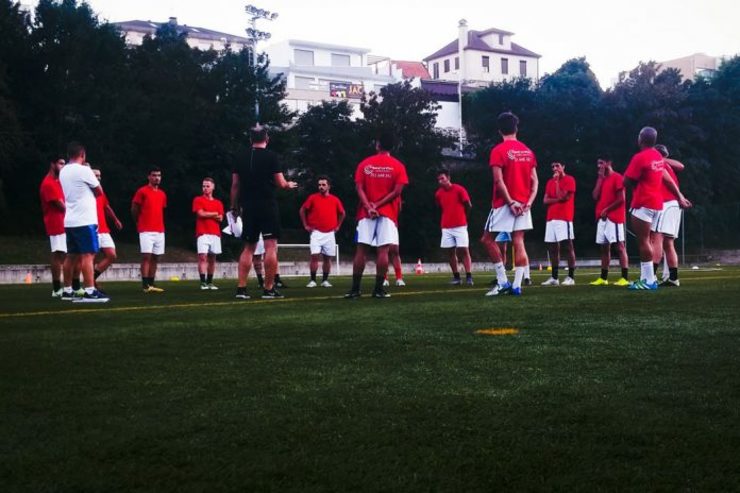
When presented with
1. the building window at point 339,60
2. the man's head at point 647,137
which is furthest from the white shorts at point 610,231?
the building window at point 339,60

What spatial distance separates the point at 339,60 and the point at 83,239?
81651 millimetres

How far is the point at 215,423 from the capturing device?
3.22 metres

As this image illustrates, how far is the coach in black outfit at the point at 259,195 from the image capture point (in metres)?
10.6

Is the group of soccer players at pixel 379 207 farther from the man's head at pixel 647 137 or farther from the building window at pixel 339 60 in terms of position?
the building window at pixel 339 60

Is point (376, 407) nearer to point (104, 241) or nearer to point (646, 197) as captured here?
point (646, 197)

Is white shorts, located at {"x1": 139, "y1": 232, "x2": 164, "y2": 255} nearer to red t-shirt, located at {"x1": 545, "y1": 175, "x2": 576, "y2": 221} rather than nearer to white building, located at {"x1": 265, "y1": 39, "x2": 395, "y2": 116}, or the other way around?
red t-shirt, located at {"x1": 545, "y1": 175, "x2": 576, "y2": 221}

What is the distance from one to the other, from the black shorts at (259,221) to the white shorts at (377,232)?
1089mm

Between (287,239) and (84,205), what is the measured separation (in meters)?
32.8

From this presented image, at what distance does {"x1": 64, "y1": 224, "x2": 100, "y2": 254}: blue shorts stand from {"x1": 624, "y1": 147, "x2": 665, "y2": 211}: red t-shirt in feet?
23.4

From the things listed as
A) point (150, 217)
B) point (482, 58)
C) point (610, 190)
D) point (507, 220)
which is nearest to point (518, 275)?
point (507, 220)

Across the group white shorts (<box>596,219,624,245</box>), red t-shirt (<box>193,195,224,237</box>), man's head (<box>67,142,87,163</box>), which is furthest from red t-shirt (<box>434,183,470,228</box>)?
man's head (<box>67,142,87,163</box>)

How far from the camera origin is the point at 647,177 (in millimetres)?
11258

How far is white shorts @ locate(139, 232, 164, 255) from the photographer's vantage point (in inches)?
582

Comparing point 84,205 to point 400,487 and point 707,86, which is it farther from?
point 707,86
